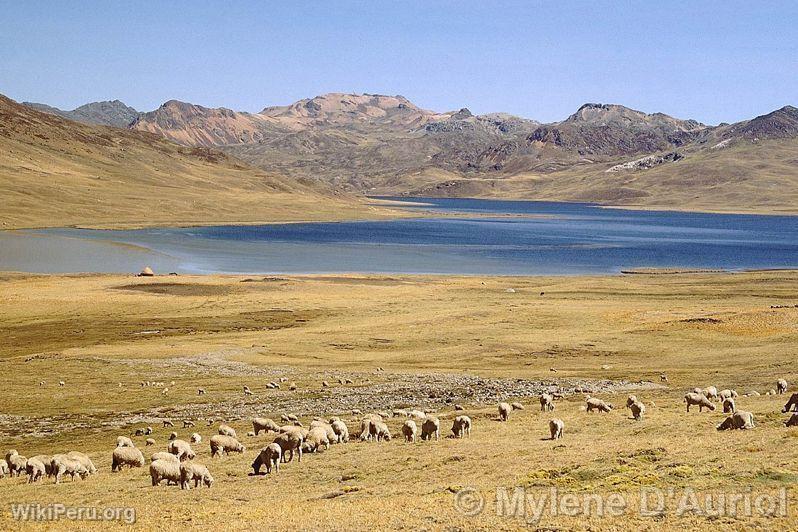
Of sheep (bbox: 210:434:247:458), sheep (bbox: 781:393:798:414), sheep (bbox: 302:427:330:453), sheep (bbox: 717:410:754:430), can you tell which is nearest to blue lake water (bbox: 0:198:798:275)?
sheep (bbox: 210:434:247:458)

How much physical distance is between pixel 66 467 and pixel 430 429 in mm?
12978

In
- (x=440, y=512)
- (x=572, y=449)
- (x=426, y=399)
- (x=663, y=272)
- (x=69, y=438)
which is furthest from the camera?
(x=663, y=272)

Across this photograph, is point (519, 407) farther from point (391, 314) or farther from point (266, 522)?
point (391, 314)

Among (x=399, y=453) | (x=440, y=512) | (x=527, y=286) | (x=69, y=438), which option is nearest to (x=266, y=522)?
(x=440, y=512)

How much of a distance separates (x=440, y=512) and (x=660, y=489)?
5849 millimetres

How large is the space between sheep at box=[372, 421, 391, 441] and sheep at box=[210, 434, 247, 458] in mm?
5062

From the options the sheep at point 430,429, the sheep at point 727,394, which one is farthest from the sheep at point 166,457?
the sheep at point 727,394

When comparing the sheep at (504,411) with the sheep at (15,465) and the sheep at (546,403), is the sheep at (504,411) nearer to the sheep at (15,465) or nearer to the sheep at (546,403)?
the sheep at (546,403)

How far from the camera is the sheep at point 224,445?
1153 inches

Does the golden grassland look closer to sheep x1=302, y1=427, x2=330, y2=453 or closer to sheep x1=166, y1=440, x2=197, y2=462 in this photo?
sheep x1=302, y1=427, x2=330, y2=453

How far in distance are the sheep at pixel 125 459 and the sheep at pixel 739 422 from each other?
20690 millimetres

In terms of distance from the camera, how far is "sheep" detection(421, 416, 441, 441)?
30609 mm

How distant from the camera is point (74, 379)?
47.9 metres

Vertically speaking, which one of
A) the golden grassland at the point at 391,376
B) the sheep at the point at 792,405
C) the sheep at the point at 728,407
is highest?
the sheep at the point at 792,405
